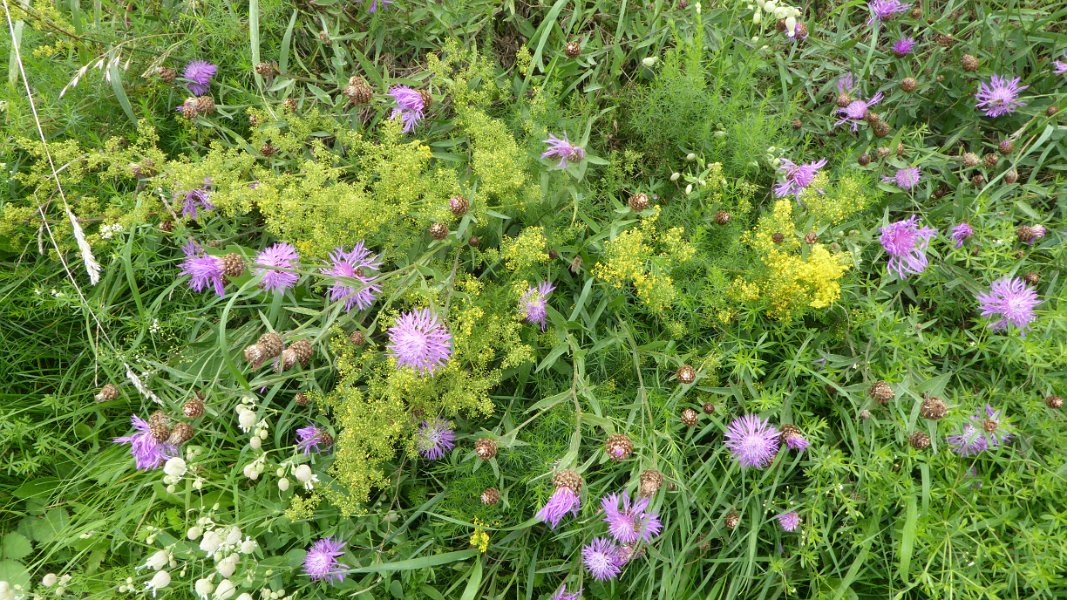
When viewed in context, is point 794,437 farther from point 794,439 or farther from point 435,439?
point 435,439

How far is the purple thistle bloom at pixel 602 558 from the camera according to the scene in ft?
7.57

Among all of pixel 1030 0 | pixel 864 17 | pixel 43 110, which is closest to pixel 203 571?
pixel 43 110

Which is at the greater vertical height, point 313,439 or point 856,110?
point 856,110

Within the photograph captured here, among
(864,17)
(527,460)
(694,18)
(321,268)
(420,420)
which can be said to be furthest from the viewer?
(864,17)

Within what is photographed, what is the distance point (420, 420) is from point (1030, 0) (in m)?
3.39

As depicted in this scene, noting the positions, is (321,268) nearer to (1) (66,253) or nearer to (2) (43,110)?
(1) (66,253)

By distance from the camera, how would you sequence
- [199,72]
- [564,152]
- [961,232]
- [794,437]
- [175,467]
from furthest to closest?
[199,72], [961,232], [564,152], [794,437], [175,467]

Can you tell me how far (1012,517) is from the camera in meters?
2.28

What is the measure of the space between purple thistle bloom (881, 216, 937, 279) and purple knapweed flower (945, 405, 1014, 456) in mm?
608

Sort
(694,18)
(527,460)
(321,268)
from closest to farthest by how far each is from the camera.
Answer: (321,268) → (527,460) → (694,18)

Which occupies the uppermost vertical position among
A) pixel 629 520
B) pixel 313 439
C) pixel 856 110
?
pixel 856 110

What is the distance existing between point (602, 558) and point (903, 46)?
2646 millimetres

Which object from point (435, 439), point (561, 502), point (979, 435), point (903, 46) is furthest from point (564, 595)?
point (903, 46)

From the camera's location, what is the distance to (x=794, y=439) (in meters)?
2.24
